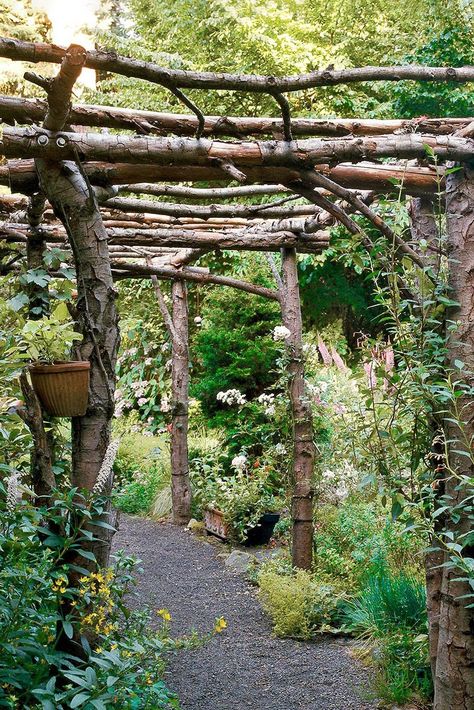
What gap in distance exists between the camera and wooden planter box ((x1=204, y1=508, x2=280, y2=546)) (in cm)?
700

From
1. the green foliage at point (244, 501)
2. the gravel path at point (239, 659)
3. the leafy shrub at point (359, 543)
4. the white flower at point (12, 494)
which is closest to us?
the white flower at point (12, 494)

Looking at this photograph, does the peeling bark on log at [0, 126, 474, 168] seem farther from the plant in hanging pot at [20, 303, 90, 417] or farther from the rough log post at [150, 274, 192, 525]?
the rough log post at [150, 274, 192, 525]

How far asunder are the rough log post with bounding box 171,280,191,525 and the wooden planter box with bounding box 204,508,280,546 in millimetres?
592

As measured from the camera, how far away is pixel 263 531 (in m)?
7.09

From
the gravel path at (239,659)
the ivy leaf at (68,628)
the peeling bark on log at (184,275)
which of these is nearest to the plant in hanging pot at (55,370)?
the ivy leaf at (68,628)

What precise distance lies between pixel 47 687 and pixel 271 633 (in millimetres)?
2775

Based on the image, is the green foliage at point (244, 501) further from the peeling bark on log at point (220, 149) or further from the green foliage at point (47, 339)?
the peeling bark on log at point (220, 149)

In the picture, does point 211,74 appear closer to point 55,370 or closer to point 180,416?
point 55,370

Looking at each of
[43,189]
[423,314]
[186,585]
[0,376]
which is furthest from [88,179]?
[186,585]

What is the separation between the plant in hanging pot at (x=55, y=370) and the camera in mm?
2877

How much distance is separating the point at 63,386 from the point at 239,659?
2.36 meters

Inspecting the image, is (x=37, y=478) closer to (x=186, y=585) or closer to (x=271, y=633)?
(x=271, y=633)

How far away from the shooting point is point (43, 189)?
3.02 meters

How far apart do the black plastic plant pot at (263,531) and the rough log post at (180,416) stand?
1.05 meters
